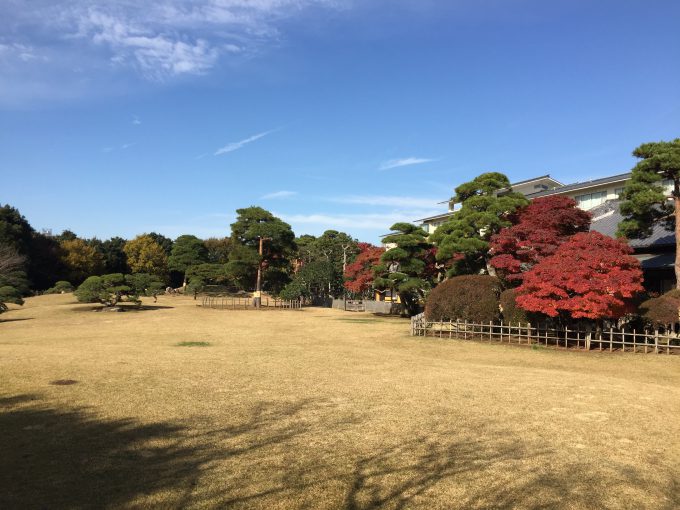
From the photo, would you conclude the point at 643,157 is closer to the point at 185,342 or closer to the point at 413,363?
the point at 413,363

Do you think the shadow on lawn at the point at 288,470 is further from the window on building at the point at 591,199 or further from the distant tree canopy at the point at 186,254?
the distant tree canopy at the point at 186,254

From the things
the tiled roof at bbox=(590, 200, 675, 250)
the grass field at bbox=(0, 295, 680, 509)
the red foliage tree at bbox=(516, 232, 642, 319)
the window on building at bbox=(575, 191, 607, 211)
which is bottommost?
the grass field at bbox=(0, 295, 680, 509)

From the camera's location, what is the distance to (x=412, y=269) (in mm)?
30609

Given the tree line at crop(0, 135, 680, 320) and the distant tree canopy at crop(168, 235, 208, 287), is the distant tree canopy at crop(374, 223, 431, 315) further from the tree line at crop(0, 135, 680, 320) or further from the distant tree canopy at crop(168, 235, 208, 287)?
the distant tree canopy at crop(168, 235, 208, 287)

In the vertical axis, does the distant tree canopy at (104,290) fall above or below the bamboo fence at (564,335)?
above

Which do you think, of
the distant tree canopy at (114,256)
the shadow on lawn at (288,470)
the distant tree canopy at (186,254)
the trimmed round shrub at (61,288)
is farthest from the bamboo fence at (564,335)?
the distant tree canopy at (114,256)

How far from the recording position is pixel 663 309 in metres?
16.2

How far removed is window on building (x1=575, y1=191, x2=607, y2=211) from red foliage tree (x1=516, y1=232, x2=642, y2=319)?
2180 centimetres

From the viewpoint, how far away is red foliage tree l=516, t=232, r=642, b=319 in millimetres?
15375

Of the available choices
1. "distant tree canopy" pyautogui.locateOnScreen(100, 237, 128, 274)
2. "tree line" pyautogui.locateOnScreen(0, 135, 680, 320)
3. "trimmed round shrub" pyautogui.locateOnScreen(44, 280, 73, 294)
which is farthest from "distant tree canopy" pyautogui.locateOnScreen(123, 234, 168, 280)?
"trimmed round shrub" pyautogui.locateOnScreen(44, 280, 73, 294)

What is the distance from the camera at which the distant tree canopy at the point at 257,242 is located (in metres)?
42.6

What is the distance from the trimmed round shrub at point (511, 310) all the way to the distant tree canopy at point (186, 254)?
159 feet

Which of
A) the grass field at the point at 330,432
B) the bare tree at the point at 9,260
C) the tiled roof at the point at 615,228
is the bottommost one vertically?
the grass field at the point at 330,432

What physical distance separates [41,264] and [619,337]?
55.9 metres
